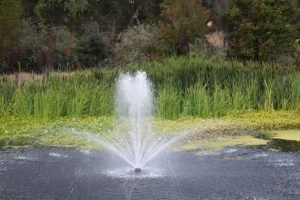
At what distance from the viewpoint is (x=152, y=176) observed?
7641 millimetres

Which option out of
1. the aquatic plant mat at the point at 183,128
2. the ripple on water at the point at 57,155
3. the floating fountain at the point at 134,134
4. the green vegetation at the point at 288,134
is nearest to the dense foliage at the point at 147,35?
the floating fountain at the point at 134,134

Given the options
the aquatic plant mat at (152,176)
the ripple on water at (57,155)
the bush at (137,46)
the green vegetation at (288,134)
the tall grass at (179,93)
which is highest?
the bush at (137,46)

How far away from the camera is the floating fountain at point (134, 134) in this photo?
29.1 ft

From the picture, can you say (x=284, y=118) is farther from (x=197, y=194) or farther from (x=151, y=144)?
(x=197, y=194)

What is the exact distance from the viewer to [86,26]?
27047mm

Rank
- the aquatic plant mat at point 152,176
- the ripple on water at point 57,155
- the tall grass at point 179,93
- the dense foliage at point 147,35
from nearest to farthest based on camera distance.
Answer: the aquatic plant mat at point 152,176 < the ripple on water at point 57,155 < the tall grass at point 179,93 < the dense foliage at point 147,35

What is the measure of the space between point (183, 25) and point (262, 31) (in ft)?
9.55

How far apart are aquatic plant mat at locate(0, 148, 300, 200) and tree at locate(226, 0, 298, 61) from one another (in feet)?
42.3

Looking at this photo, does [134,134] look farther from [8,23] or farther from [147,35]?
[147,35]

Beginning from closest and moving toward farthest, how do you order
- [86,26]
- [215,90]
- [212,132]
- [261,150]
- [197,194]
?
[197,194]
[261,150]
[212,132]
[215,90]
[86,26]

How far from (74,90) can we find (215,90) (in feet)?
9.99

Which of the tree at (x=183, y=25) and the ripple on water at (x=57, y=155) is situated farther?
the tree at (x=183, y=25)

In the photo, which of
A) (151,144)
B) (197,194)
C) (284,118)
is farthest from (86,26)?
(197,194)

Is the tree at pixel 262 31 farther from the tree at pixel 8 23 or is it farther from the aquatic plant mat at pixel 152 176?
the aquatic plant mat at pixel 152 176
